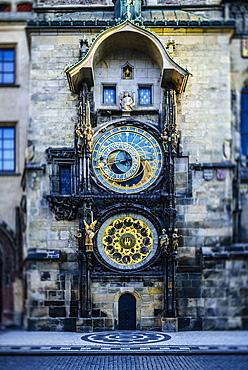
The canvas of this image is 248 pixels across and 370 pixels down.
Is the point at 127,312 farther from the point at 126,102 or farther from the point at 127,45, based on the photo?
the point at 127,45

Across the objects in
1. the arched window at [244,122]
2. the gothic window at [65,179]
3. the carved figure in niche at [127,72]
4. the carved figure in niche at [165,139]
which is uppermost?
the carved figure in niche at [127,72]

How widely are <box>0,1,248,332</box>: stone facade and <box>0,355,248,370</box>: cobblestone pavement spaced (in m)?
4.07

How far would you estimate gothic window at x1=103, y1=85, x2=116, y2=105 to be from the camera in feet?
62.9

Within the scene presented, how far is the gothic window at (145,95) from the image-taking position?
19.2 m

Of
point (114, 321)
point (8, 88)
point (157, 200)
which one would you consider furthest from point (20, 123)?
point (114, 321)

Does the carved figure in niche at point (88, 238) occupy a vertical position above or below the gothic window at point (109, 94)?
below

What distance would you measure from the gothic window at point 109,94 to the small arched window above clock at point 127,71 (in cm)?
47

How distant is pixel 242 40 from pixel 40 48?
6577 mm

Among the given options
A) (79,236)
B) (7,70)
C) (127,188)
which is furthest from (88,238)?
(7,70)

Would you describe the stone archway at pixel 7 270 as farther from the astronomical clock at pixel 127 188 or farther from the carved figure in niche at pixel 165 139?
the carved figure in niche at pixel 165 139

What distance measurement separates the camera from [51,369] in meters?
12.5

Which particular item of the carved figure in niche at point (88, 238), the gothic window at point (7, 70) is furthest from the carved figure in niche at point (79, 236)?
the gothic window at point (7, 70)

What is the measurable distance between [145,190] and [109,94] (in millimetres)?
3232

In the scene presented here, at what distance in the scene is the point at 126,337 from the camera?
54.3 ft
